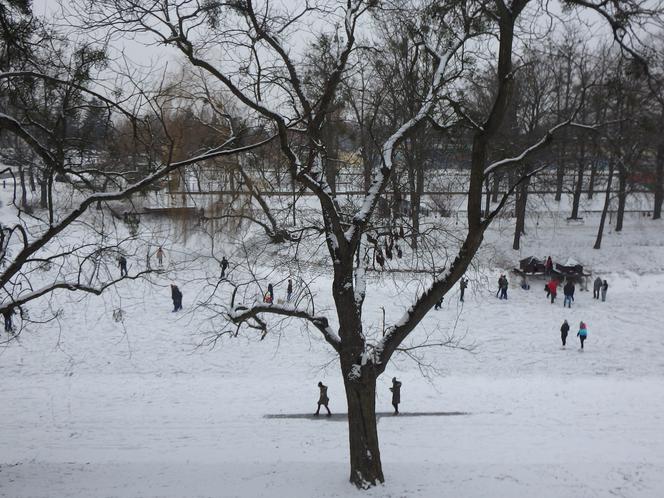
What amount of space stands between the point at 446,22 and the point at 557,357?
10.8 metres

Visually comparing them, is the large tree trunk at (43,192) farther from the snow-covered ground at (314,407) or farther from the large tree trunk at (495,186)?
the large tree trunk at (495,186)

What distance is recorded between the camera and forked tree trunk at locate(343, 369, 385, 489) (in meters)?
7.02

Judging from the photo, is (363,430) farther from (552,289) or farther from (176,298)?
(552,289)

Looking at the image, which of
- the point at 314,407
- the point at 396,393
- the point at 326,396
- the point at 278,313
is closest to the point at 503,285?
the point at 396,393

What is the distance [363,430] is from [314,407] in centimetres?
510

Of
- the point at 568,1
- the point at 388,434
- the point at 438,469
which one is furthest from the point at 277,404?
the point at 568,1

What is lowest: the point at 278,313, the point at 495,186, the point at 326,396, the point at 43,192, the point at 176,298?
the point at 326,396

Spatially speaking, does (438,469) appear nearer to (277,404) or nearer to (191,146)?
(277,404)

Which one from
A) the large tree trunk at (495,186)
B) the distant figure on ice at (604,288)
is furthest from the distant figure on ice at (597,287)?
the large tree trunk at (495,186)

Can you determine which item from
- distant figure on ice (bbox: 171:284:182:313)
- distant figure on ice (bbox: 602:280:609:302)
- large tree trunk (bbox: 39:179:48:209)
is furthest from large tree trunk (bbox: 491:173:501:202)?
distant figure on ice (bbox: 171:284:182:313)

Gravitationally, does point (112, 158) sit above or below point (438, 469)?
above

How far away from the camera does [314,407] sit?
1207 cm

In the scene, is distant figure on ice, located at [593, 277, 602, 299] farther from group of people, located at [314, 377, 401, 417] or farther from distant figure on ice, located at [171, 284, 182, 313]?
distant figure on ice, located at [171, 284, 182, 313]

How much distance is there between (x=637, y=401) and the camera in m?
12.1
